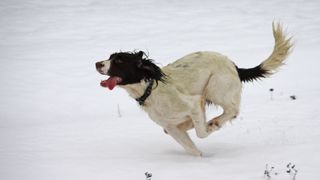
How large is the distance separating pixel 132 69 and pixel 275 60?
1.98 m

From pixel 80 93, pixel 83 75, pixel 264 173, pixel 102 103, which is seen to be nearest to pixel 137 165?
pixel 264 173

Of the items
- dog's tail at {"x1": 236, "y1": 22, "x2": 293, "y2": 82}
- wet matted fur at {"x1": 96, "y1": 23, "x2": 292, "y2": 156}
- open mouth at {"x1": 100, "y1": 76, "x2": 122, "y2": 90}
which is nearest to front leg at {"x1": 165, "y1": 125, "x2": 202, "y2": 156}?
wet matted fur at {"x1": 96, "y1": 23, "x2": 292, "y2": 156}

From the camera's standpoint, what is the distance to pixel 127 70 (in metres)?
5.46

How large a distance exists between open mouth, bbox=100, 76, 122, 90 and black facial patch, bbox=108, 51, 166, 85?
3 centimetres

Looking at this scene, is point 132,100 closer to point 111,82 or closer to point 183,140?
point 183,140

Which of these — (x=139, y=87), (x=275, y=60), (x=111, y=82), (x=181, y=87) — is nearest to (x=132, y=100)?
(x=275, y=60)

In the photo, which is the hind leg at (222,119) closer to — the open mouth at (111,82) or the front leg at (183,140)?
the front leg at (183,140)

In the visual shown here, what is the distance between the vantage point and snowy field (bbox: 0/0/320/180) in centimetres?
499

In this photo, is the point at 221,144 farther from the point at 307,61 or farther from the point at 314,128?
the point at 307,61

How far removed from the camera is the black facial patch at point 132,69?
5.43 m

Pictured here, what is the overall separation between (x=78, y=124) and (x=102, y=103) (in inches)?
67.6

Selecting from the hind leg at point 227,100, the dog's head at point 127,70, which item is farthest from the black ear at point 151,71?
the hind leg at point 227,100

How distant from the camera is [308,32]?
14.6 m

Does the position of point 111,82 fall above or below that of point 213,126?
above
